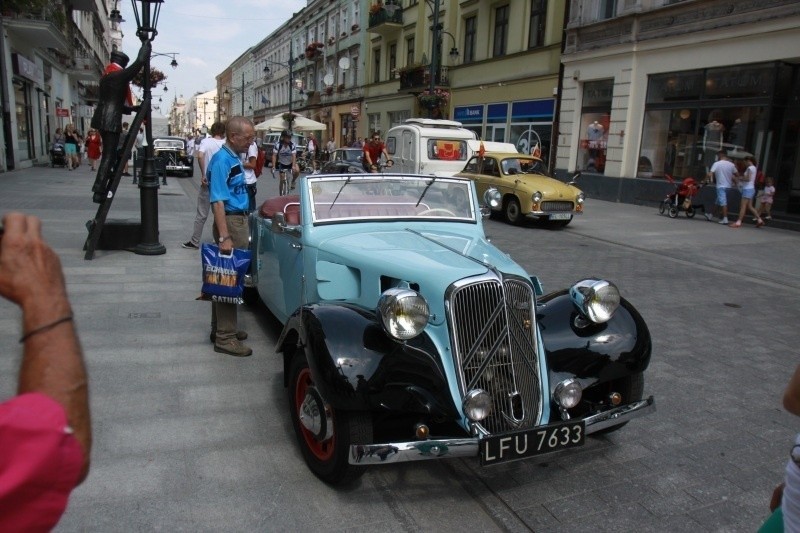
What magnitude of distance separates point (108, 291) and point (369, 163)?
457 inches

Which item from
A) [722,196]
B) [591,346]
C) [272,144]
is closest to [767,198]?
[722,196]

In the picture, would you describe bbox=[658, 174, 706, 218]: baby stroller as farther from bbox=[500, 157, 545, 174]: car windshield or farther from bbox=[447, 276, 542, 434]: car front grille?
bbox=[447, 276, 542, 434]: car front grille

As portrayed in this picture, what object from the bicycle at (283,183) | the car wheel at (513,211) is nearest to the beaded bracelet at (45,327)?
the car wheel at (513,211)

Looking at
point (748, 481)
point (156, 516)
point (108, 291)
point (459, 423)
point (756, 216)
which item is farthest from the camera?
point (756, 216)

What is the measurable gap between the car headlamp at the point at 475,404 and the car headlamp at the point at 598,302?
91cm

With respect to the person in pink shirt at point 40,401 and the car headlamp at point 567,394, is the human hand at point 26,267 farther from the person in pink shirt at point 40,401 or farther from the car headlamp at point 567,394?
the car headlamp at point 567,394

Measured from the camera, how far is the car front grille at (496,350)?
2934mm

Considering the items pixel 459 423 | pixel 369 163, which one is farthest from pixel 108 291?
pixel 369 163

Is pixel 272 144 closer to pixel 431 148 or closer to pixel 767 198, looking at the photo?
pixel 431 148

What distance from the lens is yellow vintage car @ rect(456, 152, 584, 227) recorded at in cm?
1255

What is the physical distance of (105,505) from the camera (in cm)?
272

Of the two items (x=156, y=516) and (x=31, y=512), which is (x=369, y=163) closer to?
(x=156, y=516)

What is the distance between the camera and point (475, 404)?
9.26 feet

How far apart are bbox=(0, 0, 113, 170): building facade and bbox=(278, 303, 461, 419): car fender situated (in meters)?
15.3
